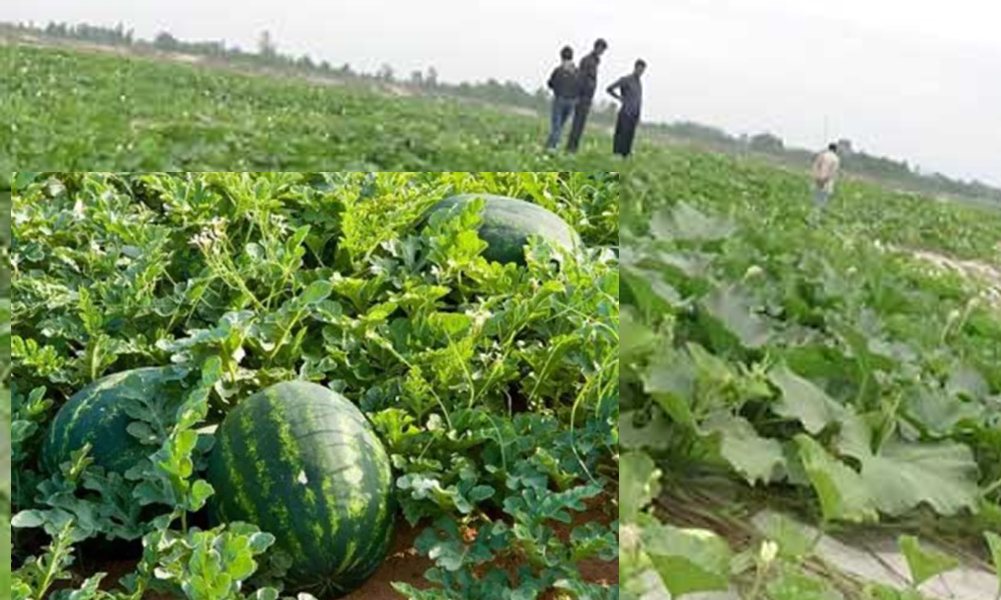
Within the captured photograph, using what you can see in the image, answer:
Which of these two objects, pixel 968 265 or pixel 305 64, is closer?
pixel 968 265

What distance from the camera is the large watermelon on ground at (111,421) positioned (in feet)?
5.43

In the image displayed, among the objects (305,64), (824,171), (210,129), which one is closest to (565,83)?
(824,171)

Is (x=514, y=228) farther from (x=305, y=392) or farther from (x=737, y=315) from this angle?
(x=737, y=315)

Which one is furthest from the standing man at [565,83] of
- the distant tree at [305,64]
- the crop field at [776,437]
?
the distant tree at [305,64]

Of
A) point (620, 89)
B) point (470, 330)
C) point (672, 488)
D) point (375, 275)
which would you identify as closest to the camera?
point (470, 330)

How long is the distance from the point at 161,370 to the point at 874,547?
4.82 ft

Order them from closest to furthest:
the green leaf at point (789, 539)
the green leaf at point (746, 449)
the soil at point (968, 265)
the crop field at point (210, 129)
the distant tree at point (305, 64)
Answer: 1. the green leaf at point (789, 539)
2. the green leaf at point (746, 449)
3. the crop field at point (210, 129)
4. the soil at point (968, 265)
5. the distant tree at point (305, 64)

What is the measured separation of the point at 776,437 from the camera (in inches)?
106

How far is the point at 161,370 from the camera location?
5.57 ft

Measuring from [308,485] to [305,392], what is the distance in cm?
14

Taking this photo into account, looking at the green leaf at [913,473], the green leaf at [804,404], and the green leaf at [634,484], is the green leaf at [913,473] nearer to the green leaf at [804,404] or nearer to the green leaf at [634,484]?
the green leaf at [804,404]

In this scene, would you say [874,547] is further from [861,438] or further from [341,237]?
[341,237]

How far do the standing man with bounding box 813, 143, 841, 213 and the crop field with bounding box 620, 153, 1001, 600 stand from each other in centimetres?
1294

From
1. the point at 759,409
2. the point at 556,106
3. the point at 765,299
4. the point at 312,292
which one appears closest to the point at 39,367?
the point at 312,292
